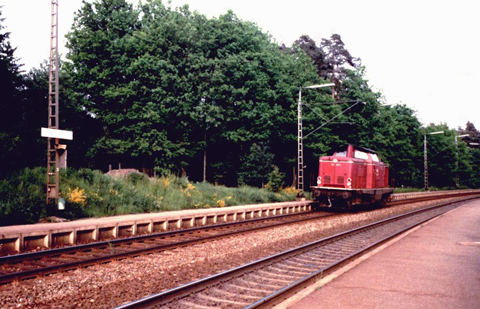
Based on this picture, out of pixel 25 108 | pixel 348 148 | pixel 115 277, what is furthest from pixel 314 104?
pixel 115 277

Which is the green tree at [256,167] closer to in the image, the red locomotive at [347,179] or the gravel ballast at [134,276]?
the red locomotive at [347,179]

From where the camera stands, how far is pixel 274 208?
22.6 m

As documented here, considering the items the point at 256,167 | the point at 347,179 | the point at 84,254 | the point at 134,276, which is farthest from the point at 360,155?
the point at 134,276

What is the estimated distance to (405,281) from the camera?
26.5ft

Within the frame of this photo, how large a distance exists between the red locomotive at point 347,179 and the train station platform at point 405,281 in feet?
34.4

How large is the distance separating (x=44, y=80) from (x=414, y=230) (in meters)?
33.5

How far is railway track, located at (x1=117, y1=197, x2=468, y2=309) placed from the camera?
265 inches

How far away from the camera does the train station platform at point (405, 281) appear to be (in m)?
6.69

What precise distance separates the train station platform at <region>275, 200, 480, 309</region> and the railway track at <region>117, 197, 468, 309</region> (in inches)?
10.6

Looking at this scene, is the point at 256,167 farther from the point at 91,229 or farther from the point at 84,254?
the point at 84,254

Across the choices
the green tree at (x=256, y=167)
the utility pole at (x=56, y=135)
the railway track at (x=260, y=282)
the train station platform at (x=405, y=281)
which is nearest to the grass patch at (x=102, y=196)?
the utility pole at (x=56, y=135)

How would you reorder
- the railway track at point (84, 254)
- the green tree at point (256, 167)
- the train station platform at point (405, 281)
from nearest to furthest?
the train station platform at point (405, 281) → the railway track at point (84, 254) → the green tree at point (256, 167)

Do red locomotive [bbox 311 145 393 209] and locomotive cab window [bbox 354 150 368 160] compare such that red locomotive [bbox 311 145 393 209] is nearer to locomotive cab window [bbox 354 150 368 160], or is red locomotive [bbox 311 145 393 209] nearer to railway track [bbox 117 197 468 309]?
locomotive cab window [bbox 354 150 368 160]

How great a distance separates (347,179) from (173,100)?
14518 mm
